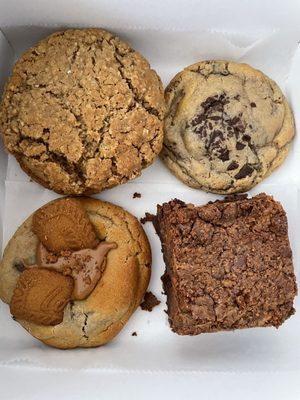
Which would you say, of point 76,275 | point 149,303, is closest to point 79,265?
point 76,275

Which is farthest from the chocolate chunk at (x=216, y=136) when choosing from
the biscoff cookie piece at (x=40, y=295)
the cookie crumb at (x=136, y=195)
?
the biscoff cookie piece at (x=40, y=295)

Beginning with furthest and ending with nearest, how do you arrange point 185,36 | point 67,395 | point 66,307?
point 185,36
point 66,307
point 67,395

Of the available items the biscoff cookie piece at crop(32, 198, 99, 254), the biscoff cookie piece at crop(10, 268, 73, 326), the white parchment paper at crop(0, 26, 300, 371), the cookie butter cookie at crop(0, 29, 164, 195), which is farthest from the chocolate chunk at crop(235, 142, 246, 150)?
the biscoff cookie piece at crop(10, 268, 73, 326)

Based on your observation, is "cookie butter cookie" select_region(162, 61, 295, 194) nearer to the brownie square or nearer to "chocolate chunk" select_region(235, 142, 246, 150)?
"chocolate chunk" select_region(235, 142, 246, 150)

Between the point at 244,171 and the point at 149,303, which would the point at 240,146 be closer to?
the point at 244,171

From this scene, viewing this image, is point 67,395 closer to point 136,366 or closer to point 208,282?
point 136,366

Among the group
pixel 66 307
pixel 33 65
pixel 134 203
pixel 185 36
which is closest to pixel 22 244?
pixel 66 307

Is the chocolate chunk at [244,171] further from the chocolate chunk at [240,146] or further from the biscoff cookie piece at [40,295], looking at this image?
the biscoff cookie piece at [40,295]
